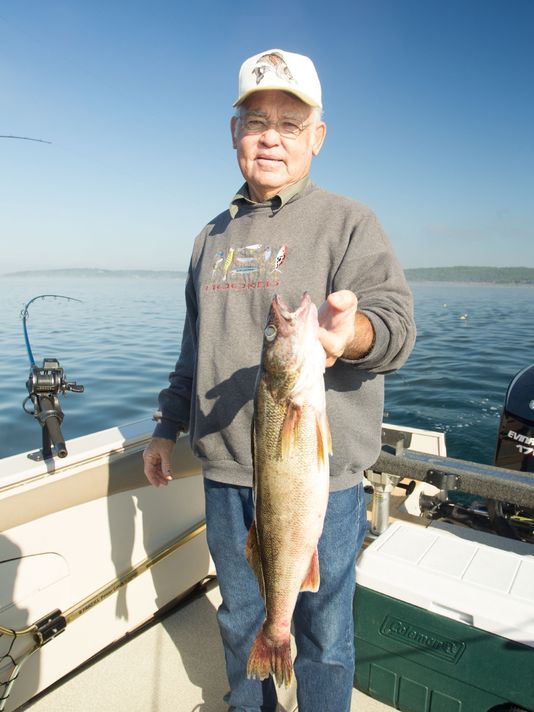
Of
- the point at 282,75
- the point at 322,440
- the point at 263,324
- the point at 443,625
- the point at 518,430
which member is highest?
the point at 282,75

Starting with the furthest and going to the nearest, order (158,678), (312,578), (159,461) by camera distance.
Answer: (158,678), (159,461), (312,578)

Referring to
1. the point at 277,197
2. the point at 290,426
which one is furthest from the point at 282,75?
the point at 290,426

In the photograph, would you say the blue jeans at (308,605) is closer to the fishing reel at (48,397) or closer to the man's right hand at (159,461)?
the man's right hand at (159,461)

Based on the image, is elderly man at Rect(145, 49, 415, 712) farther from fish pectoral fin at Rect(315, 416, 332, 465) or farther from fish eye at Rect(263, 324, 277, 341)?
fish eye at Rect(263, 324, 277, 341)

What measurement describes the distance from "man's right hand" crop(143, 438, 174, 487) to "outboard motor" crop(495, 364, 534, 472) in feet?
9.25

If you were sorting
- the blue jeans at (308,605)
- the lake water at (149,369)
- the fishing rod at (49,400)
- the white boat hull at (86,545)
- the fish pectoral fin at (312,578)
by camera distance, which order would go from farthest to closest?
the lake water at (149,369), the fishing rod at (49,400), the white boat hull at (86,545), the blue jeans at (308,605), the fish pectoral fin at (312,578)

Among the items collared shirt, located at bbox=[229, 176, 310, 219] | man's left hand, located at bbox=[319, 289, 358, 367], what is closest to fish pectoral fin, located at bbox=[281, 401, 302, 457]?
man's left hand, located at bbox=[319, 289, 358, 367]

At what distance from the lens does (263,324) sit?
212cm

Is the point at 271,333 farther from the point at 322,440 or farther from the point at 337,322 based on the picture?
the point at 322,440

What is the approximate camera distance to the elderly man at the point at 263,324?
2029mm

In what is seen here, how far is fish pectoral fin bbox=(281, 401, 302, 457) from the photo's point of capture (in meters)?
1.63

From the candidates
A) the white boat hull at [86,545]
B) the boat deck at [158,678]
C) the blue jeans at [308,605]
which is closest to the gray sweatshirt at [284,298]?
the blue jeans at [308,605]

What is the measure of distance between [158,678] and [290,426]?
7.59 feet

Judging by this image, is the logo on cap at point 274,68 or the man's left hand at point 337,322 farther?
the logo on cap at point 274,68
